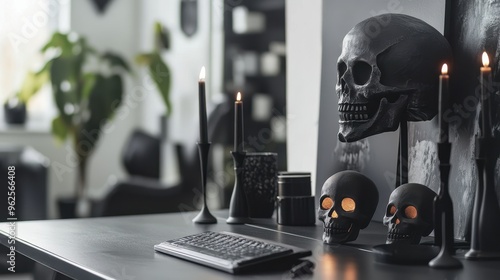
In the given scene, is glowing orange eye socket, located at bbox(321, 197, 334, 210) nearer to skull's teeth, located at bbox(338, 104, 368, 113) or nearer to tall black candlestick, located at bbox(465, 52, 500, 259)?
skull's teeth, located at bbox(338, 104, 368, 113)

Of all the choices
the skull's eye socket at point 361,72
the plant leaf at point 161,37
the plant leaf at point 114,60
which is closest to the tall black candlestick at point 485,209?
the skull's eye socket at point 361,72

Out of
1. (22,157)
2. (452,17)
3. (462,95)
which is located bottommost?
(22,157)

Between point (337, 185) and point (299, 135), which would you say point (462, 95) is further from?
point (299, 135)

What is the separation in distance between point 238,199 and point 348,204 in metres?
0.38

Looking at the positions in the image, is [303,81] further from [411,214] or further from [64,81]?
[64,81]

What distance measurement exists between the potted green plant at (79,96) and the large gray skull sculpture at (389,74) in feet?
10.1

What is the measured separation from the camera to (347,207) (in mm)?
1236

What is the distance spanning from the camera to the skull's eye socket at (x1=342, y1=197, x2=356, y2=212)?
1230mm

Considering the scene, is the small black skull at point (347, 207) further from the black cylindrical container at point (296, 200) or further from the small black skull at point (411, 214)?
the black cylindrical container at point (296, 200)

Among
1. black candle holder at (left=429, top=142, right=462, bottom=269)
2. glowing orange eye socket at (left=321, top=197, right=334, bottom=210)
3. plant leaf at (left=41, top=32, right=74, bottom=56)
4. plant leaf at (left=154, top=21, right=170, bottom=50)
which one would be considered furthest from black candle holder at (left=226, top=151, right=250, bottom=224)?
plant leaf at (left=154, top=21, right=170, bottom=50)

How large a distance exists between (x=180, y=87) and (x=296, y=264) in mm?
3737

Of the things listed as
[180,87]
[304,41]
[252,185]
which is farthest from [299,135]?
[180,87]

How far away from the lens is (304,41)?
6.34ft

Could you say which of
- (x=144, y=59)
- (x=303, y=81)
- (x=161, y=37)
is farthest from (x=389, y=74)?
(x=161, y=37)
